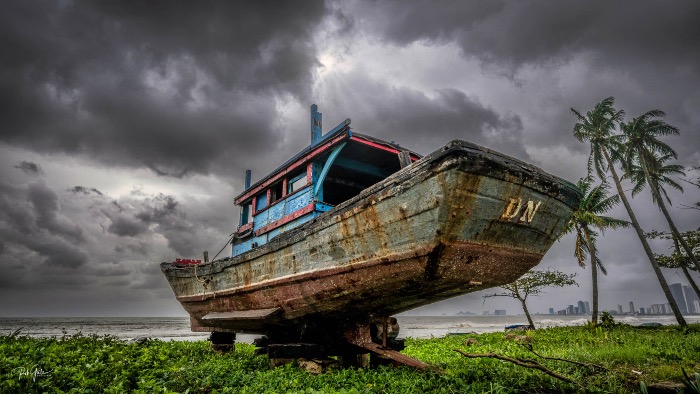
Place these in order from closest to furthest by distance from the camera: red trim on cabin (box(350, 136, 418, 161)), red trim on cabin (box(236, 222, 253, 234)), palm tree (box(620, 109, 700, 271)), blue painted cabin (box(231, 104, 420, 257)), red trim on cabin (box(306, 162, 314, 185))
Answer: red trim on cabin (box(350, 136, 418, 161))
blue painted cabin (box(231, 104, 420, 257))
red trim on cabin (box(306, 162, 314, 185))
red trim on cabin (box(236, 222, 253, 234))
palm tree (box(620, 109, 700, 271))

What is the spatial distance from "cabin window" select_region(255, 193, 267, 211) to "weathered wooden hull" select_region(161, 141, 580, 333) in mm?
3051

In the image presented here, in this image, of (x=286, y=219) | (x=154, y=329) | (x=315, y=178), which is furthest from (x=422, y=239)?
(x=154, y=329)

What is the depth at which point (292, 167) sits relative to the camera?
26.0 ft

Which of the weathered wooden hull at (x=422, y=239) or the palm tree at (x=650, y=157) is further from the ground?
the palm tree at (x=650, y=157)

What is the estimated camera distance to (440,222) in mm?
4238

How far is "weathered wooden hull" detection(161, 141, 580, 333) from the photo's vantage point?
14.0 feet

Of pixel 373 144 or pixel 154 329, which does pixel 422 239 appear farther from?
pixel 154 329

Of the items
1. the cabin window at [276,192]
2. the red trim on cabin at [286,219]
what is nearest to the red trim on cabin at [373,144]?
the red trim on cabin at [286,219]

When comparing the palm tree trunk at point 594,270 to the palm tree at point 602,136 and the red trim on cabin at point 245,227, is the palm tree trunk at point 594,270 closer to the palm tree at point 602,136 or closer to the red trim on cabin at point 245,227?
the palm tree at point 602,136

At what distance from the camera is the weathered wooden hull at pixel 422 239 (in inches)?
168

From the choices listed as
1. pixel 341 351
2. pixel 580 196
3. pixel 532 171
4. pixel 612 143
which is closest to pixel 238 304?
pixel 341 351

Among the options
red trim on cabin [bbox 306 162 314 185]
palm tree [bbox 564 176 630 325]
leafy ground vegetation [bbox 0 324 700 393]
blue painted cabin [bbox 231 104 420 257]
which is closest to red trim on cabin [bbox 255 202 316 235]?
blue painted cabin [bbox 231 104 420 257]

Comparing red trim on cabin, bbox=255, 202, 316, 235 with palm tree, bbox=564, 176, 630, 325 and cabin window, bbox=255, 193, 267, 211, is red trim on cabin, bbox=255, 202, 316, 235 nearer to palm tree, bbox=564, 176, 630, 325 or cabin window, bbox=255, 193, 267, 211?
cabin window, bbox=255, 193, 267, 211

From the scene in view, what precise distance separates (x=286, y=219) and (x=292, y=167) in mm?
1212
